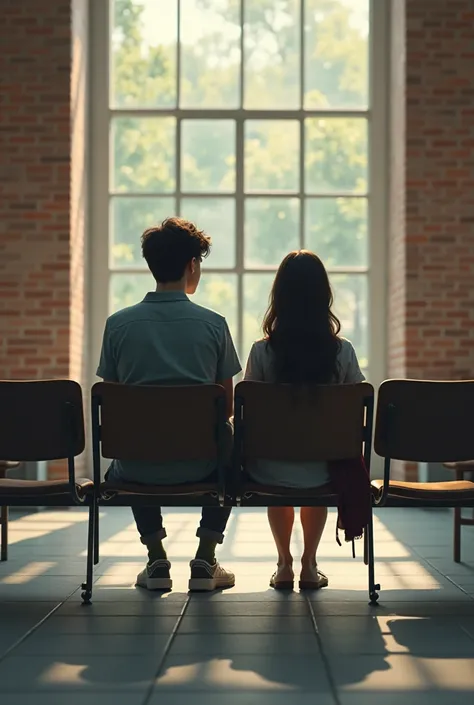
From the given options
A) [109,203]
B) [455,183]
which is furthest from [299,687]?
[109,203]

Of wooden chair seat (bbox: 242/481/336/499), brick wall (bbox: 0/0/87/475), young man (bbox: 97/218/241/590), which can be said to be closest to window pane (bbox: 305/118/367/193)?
brick wall (bbox: 0/0/87/475)

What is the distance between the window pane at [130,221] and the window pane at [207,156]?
26 centimetres

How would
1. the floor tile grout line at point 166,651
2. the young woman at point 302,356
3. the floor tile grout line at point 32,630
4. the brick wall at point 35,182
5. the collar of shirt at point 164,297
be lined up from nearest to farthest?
the floor tile grout line at point 166,651 → the floor tile grout line at point 32,630 → the young woman at point 302,356 → the collar of shirt at point 164,297 → the brick wall at point 35,182

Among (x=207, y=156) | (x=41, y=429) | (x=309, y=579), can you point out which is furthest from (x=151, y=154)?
(x=309, y=579)

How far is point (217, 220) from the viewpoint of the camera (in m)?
8.25

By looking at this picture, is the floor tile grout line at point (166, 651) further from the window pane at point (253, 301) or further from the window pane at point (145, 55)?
the window pane at point (145, 55)

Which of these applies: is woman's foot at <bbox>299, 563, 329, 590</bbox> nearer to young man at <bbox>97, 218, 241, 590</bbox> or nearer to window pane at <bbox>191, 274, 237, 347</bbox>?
young man at <bbox>97, 218, 241, 590</bbox>

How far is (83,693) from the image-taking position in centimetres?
252

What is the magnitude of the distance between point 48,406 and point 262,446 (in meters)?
0.74

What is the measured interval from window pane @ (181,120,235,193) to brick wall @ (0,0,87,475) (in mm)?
1033

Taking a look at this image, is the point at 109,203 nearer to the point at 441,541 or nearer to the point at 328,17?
the point at 328,17

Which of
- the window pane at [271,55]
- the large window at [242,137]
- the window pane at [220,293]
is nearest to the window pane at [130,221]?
the large window at [242,137]

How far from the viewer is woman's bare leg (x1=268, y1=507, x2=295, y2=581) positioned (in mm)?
4043

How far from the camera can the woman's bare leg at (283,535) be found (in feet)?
13.3
